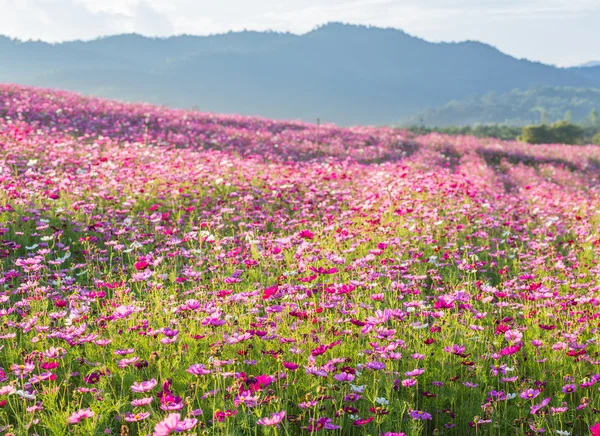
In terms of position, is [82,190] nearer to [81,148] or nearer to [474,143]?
[81,148]

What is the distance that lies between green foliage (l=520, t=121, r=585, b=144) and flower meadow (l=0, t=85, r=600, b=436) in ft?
126

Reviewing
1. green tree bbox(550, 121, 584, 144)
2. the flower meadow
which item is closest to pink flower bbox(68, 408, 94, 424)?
the flower meadow

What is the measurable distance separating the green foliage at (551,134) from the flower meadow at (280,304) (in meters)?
38.3

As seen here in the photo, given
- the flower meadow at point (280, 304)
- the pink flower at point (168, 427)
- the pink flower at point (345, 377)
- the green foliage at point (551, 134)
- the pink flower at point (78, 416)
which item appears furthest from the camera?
the green foliage at point (551, 134)

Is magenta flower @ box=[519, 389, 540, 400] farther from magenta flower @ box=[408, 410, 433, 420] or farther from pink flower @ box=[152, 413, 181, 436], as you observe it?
pink flower @ box=[152, 413, 181, 436]

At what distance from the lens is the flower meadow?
11.0ft

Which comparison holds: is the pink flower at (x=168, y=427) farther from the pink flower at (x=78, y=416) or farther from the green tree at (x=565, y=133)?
the green tree at (x=565, y=133)

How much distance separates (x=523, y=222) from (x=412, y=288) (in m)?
4.57

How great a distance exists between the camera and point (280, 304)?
512cm

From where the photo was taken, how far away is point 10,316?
15.7 ft

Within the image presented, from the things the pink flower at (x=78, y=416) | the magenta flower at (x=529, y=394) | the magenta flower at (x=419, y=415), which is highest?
the pink flower at (x=78, y=416)

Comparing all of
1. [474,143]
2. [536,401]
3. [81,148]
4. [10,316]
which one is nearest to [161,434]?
[536,401]

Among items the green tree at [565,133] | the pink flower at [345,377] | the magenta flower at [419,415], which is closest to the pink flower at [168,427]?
the pink flower at [345,377]

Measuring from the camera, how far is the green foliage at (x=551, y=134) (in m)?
47.3
